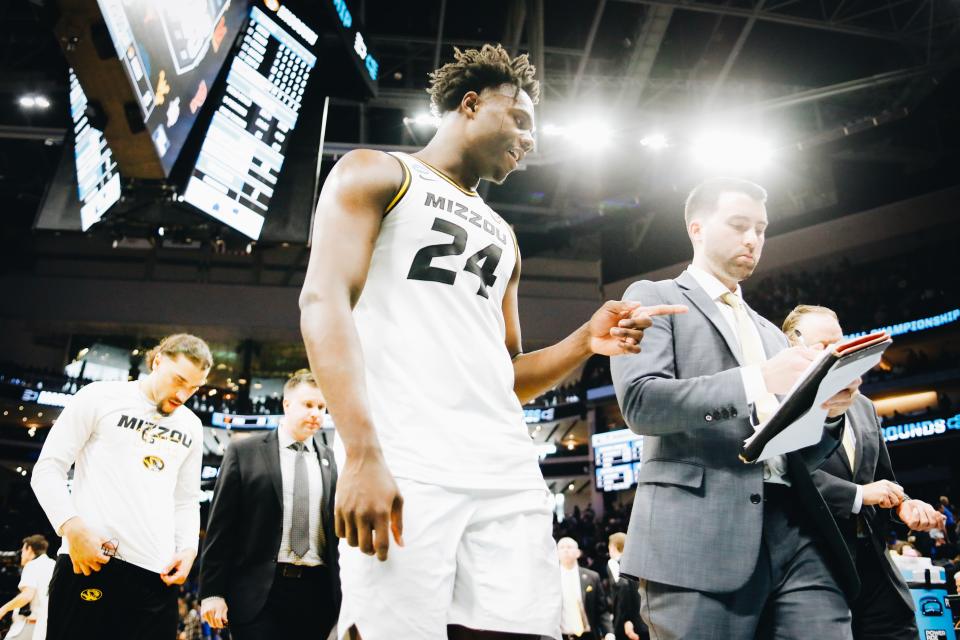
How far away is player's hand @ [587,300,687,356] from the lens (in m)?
1.58

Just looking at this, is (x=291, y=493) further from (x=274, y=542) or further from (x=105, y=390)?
(x=105, y=390)

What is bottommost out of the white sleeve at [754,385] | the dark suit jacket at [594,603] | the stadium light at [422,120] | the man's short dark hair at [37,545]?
the dark suit jacket at [594,603]

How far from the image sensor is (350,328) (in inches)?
47.3

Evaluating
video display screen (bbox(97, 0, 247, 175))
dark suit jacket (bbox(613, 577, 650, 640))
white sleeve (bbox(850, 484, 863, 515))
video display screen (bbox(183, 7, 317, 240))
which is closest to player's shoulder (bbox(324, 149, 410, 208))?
white sleeve (bbox(850, 484, 863, 515))

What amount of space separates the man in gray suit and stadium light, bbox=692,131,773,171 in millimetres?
9550

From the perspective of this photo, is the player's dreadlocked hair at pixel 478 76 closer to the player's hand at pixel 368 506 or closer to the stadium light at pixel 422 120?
the player's hand at pixel 368 506

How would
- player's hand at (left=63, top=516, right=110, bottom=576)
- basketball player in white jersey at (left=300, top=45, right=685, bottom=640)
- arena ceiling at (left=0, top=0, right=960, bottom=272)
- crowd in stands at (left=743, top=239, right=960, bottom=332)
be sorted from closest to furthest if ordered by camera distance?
basketball player in white jersey at (left=300, top=45, right=685, bottom=640), player's hand at (left=63, top=516, right=110, bottom=576), arena ceiling at (left=0, top=0, right=960, bottom=272), crowd in stands at (left=743, top=239, right=960, bottom=332)

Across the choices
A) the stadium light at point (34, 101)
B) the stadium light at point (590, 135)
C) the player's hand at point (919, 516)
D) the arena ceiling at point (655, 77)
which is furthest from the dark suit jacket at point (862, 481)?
the stadium light at point (34, 101)

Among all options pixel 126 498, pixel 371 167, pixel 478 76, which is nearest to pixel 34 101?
pixel 126 498

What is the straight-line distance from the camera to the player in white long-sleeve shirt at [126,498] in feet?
9.54

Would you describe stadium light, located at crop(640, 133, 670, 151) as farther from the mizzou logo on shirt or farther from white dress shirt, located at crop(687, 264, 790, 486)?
the mizzou logo on shirt

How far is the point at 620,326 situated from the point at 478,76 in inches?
30.8

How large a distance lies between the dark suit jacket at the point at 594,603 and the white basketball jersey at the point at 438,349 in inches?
286

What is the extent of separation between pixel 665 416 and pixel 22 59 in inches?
542
